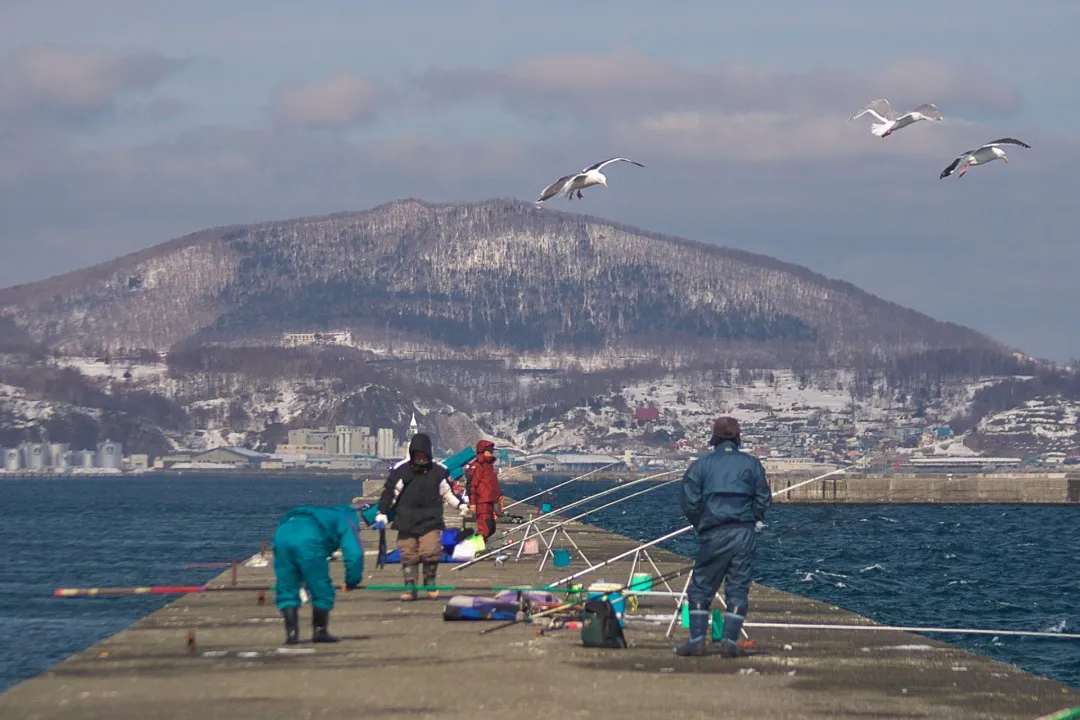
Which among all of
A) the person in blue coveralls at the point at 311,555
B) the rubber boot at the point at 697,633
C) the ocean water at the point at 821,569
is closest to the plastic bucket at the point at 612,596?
the rubber boot at the point at 697,633

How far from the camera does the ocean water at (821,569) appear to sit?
3066 centimetres

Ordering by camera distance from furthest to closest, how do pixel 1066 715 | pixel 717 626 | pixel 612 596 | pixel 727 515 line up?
pixel 612 596 → pixel 717 626 → pixel 727 515 → pixel 1066 715

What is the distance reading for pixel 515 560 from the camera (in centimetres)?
3075

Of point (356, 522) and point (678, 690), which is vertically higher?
point (356, 522)

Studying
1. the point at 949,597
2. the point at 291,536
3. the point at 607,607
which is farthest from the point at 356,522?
the point at 949,597

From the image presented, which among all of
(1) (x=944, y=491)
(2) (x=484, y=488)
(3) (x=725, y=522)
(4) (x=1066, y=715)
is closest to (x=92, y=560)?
(2) (x=484, y=488)

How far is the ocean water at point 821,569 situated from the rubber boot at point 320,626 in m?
4.56

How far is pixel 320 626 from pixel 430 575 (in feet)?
14.9

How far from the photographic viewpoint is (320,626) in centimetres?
1761

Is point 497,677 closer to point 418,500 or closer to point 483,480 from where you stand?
point 418,500

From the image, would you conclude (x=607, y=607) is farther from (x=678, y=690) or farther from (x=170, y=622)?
(x=170, y=622)

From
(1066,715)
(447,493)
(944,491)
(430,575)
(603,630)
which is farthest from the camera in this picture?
(944,491)

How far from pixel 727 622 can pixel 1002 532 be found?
63.1 metres

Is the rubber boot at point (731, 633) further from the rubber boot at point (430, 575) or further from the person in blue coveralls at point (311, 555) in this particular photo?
the rubber boot at point (430, 575)
